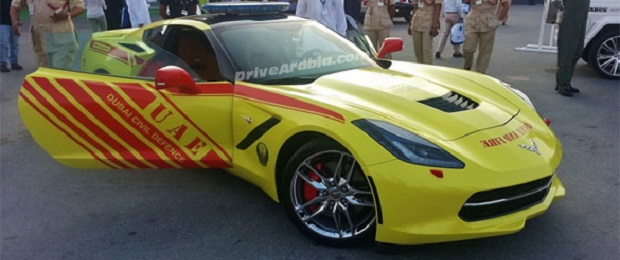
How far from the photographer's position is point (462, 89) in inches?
144

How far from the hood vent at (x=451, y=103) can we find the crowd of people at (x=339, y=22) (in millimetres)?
3319

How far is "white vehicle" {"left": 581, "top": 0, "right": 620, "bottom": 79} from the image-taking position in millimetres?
7668

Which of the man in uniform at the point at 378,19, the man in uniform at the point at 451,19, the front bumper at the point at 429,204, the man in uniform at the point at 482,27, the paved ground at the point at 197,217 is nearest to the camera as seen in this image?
the front bumper at the point at 429,204

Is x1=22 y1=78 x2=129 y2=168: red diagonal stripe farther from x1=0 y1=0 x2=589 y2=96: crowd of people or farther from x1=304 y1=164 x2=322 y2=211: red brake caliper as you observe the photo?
x1=304 y1=164 x2=322 y2=211: red brake caliper

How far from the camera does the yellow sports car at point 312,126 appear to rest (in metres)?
2.69

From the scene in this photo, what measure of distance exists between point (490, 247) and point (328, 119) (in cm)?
119

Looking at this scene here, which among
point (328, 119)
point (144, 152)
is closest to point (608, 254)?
point (328, 119)

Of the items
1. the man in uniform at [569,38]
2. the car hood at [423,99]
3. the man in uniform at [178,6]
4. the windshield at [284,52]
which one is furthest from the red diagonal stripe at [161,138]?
the man in uniform at [178,6]

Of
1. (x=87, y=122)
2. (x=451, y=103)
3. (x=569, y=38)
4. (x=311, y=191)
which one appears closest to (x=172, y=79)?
(x=87, y=122)

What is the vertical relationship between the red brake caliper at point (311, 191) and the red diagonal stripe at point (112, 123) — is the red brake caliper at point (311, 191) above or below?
below

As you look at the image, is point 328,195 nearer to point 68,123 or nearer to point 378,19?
point 68,123

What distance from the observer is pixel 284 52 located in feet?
12.4

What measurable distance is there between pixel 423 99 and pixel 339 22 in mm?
4495

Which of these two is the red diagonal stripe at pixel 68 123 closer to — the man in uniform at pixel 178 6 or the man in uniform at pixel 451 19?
the man in uniform at pixel 178 6
